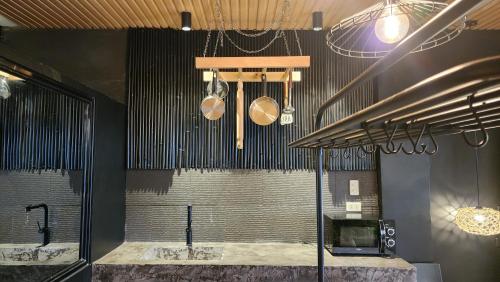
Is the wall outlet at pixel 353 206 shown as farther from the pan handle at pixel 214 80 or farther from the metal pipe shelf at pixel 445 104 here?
the metal pipe shelf at pixel 445 104

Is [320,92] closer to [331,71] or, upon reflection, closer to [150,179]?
[331,71]

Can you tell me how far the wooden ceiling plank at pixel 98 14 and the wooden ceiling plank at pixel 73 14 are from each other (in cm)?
13

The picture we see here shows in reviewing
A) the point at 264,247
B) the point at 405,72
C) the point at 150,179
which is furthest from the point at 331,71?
the point at 150,179

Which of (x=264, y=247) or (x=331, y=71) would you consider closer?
(x=264, y=247)

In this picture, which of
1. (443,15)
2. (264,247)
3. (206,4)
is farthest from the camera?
(264,247)

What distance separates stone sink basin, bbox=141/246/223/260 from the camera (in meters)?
2.71

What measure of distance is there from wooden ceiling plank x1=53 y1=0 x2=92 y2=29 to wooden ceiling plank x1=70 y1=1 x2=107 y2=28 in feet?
0.20

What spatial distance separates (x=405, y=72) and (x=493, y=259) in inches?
71.9

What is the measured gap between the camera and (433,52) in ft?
9.66

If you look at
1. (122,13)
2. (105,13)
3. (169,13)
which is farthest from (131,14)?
(169,13)

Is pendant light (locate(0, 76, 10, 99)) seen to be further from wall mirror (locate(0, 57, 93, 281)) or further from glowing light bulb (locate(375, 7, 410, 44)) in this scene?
glowing light bulb (locate(375, 7, 410, 44))

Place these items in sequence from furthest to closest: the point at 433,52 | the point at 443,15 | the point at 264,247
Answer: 1. the point at 433,52
2. the point at 264,247
3. the point at 443,15

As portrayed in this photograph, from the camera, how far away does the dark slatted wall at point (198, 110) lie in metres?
2.93

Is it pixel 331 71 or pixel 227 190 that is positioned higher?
pixel 331 71
